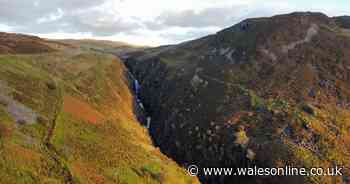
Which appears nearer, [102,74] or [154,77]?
[102,74]

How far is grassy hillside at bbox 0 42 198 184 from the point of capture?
115 ft

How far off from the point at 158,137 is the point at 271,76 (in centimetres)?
2688

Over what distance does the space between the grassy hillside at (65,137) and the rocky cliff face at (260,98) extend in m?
9.35

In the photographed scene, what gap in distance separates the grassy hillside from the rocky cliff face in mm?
9352

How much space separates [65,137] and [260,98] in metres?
37.2

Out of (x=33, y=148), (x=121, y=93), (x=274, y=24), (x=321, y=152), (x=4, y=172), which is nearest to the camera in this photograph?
(x=4, y=172)

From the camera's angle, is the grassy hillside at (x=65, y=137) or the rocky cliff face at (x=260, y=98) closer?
the grassy hillside at (x=65, y=137)

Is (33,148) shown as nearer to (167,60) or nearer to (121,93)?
(121,93)

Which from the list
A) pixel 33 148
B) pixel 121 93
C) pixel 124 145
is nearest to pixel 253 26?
pixel 121 93

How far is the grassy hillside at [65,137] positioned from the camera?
35.0 meters

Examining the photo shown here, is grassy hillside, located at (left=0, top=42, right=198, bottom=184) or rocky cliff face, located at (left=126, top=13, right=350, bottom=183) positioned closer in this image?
grassy hillside, located at (left=0, top=42, right=198, bottom=184)

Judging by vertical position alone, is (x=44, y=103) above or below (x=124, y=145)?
above

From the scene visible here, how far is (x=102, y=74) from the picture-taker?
284ft

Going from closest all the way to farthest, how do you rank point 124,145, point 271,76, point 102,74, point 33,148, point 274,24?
point 33,148, point 124,145, point 271,76, point 102,74, point 274,24
